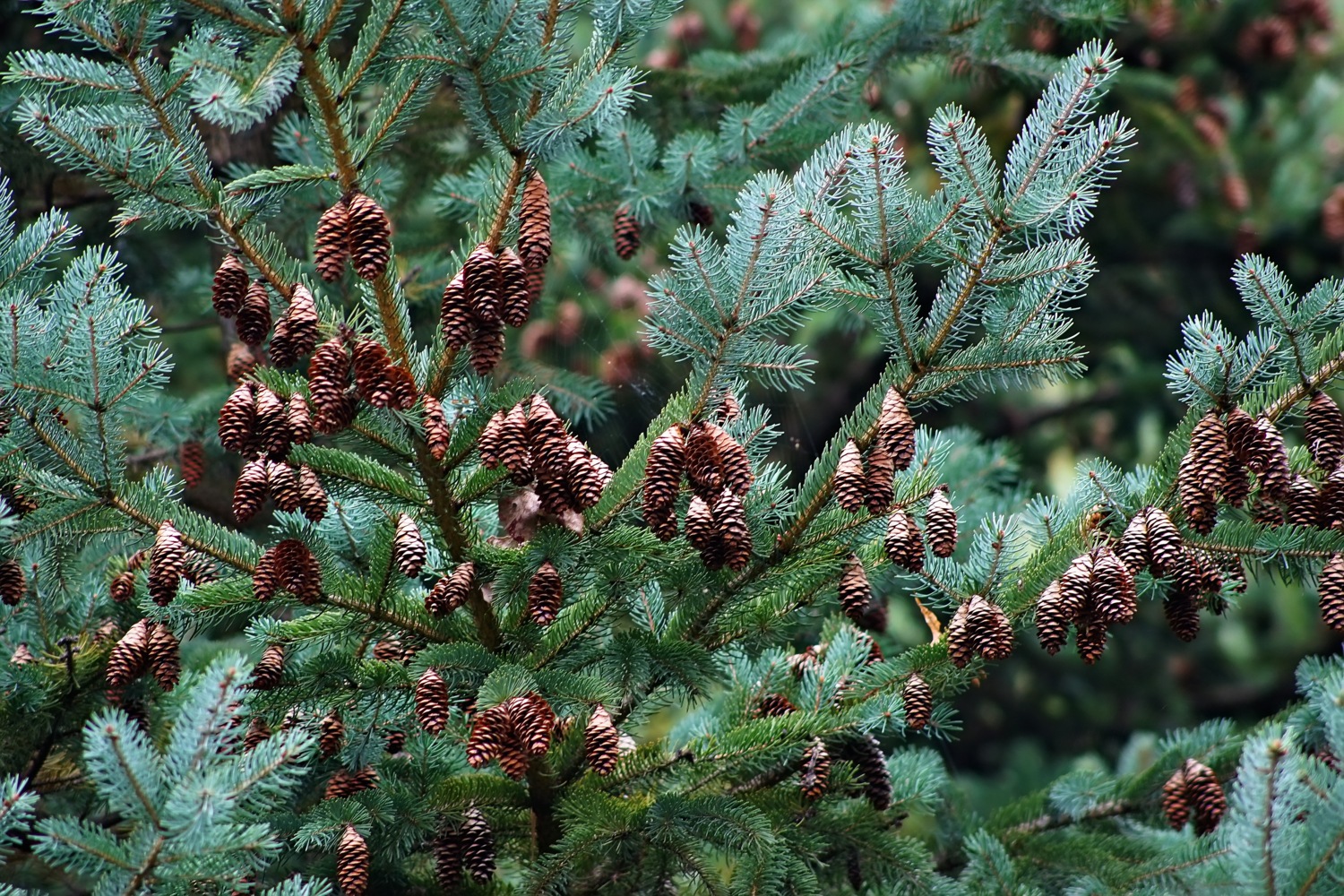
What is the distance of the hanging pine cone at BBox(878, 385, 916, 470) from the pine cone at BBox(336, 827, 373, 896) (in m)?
1.19

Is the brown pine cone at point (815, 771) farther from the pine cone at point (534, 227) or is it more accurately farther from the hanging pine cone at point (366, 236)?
the hanging pine cone at point (366, 236)

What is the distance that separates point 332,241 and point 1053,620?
1404mm

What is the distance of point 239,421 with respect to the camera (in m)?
1.79

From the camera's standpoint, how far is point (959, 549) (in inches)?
147

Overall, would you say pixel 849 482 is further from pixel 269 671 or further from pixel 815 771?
pixel 269 671

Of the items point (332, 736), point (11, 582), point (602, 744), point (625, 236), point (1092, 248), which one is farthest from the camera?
point (1092, 248)

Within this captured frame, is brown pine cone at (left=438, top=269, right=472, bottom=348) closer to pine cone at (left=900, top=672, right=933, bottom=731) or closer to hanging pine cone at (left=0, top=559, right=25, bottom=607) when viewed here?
pine cone at (left=900, top=672, right=933, bottom=731)

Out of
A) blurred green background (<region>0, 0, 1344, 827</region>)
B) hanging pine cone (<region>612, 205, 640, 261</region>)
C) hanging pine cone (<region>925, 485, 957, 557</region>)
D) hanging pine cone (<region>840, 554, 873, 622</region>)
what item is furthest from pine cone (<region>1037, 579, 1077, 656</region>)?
blurred green background (<region>0, 0, 1344, 827</region>)

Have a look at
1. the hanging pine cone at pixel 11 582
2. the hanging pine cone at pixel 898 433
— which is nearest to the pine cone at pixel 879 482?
the hanging pine cone at pixel 898 433

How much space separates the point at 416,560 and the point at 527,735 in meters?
0.36

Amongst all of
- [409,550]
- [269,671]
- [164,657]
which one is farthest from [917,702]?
[164,657]

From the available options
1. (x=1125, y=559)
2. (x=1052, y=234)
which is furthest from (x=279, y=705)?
(x=1052, y=234)

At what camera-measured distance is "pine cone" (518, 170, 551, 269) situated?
189 centimetres

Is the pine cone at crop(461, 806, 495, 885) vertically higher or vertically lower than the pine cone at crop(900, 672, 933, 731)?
lower
